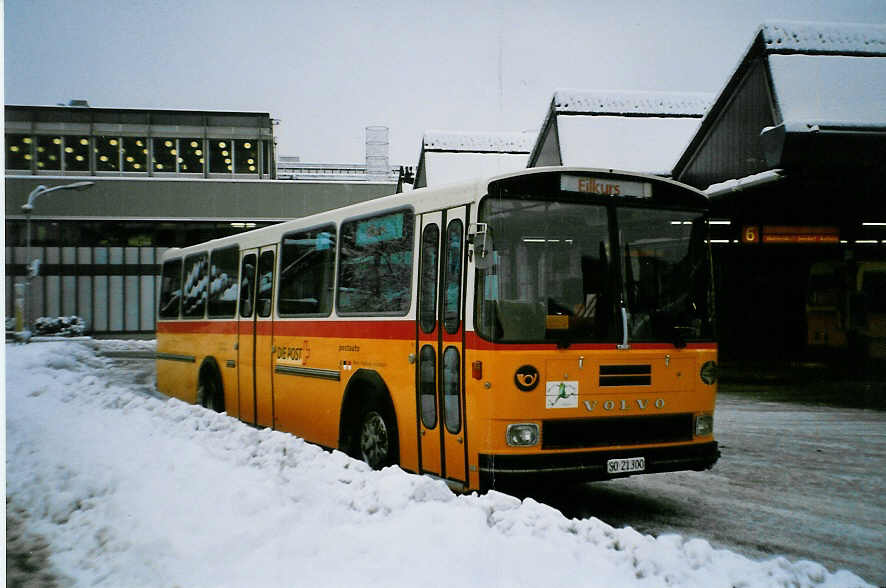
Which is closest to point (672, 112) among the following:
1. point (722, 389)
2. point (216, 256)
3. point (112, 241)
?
point (722, 389)

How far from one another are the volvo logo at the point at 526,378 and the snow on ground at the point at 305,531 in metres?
0.97

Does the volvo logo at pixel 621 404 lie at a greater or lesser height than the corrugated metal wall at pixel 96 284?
lesser

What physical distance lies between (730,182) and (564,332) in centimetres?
1109

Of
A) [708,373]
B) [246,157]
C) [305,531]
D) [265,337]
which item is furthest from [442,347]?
[246,157]

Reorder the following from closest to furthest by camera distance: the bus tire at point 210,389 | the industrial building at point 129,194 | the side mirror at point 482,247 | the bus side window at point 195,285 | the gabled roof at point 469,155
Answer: the side mirror at point 482,247 < the industrial building at point 129,194 < the bus tire at point 210,389 < the bus side window at point 195,285 < the gabled roof at point 469,155

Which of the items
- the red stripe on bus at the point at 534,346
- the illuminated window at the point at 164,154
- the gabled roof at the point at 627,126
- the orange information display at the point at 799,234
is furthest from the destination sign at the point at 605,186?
the orange information display at the point at 799,234

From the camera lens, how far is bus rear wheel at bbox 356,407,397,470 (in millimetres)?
8078

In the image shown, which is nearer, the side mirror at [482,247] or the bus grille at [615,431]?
the side mirror at [482,247]

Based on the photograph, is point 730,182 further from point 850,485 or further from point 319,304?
point 319,304

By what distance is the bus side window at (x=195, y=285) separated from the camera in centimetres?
1377

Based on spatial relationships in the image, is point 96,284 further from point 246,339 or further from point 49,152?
point 49,152

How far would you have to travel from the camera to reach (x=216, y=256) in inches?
528

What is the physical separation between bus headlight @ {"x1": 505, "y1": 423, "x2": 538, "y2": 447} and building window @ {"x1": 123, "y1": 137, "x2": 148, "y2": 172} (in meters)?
7.12

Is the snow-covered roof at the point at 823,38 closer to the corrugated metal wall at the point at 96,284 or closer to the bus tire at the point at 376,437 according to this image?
the bus tire at the point at 376,437
